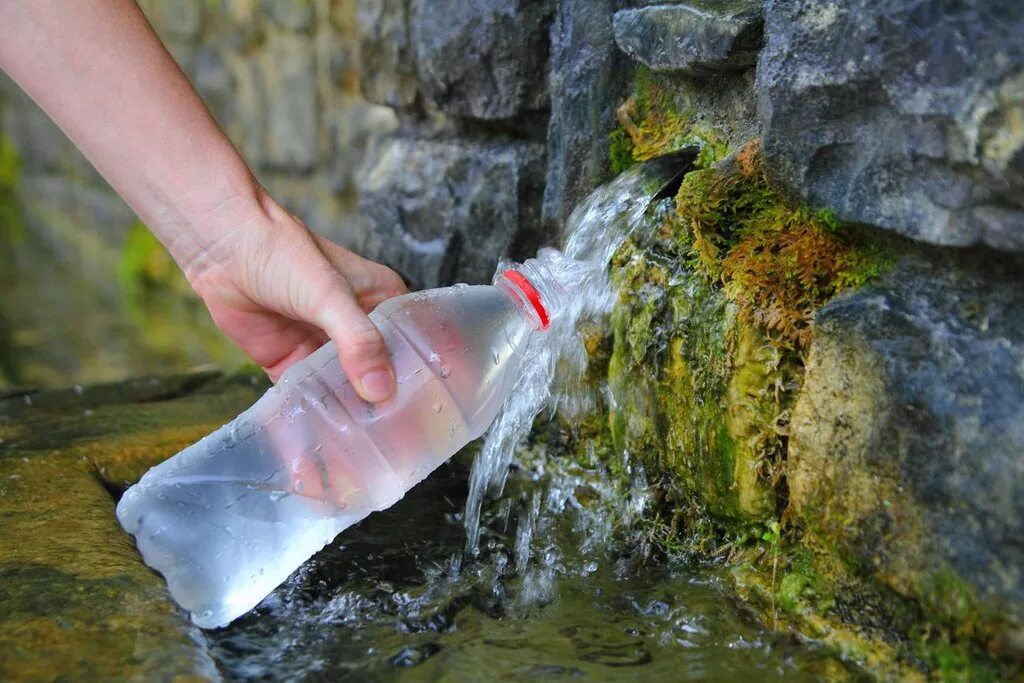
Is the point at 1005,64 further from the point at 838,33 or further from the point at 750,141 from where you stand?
the point at 750,141

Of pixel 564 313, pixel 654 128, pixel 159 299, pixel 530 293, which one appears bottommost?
pixel 159 299

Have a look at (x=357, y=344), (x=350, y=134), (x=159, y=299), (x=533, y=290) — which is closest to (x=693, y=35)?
(x=533, y=290)

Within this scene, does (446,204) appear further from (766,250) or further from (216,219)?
(766,250)

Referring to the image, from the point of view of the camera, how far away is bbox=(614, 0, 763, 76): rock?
162cm

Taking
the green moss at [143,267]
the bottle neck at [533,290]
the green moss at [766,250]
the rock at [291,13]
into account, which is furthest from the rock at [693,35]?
the green moss at [143,267]

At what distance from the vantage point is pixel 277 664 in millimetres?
1383

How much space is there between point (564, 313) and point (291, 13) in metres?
2.13

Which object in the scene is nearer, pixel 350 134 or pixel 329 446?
pixel 329 446

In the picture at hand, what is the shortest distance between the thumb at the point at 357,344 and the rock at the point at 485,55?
0.88m

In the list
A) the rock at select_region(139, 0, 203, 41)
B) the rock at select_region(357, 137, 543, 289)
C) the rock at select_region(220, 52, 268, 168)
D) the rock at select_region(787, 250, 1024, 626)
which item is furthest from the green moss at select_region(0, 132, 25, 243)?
the rock at select_region(787, 250, 1024, 626)

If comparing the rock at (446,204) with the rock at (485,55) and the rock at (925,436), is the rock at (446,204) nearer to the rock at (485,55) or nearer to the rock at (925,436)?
the rock at (485,55)

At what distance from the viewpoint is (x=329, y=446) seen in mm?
1738

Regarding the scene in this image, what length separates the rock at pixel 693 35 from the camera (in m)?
1.62

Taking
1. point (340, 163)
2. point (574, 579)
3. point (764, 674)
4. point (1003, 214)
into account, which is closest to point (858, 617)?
point (764, 674)
